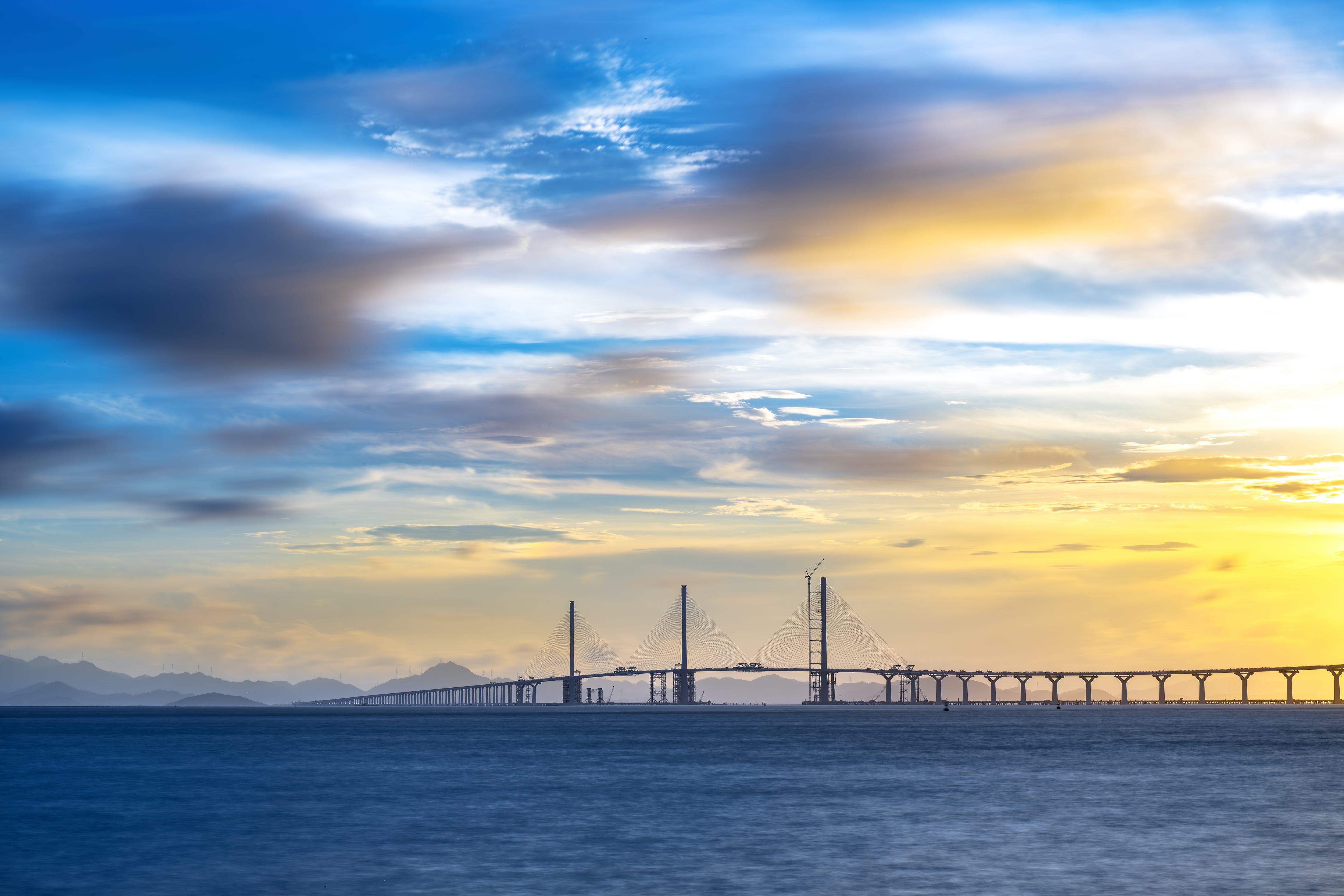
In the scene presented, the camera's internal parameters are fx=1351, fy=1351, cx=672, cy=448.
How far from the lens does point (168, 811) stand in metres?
66.6

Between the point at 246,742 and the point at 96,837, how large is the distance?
9964cm

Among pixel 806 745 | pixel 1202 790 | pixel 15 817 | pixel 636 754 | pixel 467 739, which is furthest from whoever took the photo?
pixel 467 739

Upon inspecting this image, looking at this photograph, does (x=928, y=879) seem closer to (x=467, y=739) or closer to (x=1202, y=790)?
(x=1202, y=790)

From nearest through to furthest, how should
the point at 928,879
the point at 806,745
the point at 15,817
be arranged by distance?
the point at 928,879, the point at 15,817, the point at 806,745

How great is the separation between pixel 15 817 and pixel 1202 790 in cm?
6100

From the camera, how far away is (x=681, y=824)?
57.6 meters

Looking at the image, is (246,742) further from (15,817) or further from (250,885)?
(250,885)

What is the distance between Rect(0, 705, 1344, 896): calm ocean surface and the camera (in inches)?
1676

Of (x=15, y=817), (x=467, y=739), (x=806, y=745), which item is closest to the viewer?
(x=15, y=817)

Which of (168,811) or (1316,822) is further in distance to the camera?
(168,811)

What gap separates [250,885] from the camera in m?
42.4

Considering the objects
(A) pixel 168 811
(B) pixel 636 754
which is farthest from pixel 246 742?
(A) pixel 168 811

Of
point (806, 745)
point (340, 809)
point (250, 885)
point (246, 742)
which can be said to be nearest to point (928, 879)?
point (250, 885)

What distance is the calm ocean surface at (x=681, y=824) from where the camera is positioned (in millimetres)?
42562
